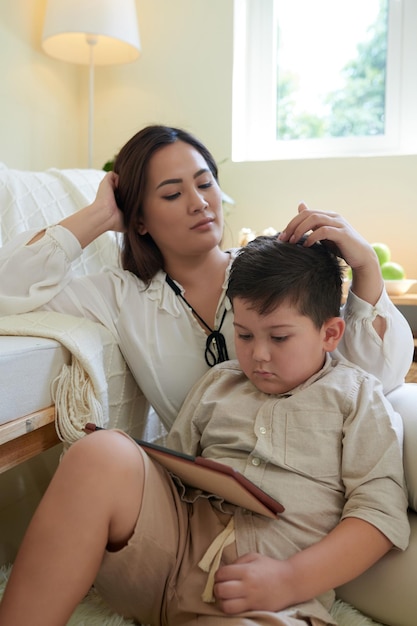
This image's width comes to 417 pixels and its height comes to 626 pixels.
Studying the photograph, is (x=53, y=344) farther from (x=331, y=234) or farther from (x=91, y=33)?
(x=91, y=33)

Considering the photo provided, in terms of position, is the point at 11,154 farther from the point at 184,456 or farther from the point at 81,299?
the point at 184,456

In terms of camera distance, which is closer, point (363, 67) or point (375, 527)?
point (375, 527)

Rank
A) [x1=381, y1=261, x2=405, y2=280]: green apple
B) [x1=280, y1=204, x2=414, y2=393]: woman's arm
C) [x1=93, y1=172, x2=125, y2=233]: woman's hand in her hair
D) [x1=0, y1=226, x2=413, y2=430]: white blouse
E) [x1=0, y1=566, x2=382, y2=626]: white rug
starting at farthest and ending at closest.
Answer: [x1=381, y1=261, x2=405, y2=280]: green apple, [x1=93, y1=172, x2=125, y2=233]: woman's hand in her hair, [x1=0, y1=226, x2=413, y2=430]: white blouse, [x1=280, y1=204, x2=414, y2=393]: woman's arm, [x1=0, y1=566, x2=382, y2=626]: white rug

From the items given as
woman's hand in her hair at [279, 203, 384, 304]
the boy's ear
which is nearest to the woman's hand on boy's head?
woman's hand in her hair at [279, 203, 384, 304]

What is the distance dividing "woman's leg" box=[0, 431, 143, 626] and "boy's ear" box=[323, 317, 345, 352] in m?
0.34

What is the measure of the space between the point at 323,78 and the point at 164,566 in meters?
2.13

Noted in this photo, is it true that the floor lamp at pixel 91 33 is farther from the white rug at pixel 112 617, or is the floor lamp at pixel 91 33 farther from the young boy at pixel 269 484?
the white rug at pixel 112 617

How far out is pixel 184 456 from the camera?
793 millimetres

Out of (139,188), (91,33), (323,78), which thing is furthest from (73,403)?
(323,78)

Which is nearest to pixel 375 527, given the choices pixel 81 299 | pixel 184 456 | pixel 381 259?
pixel 184 456

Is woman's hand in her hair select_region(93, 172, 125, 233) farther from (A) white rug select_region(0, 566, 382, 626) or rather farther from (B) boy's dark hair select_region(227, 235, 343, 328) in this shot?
(A) white rug select_region(0, 566, 382, 626)

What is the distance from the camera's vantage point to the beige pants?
0.80m

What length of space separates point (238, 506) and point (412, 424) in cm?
27

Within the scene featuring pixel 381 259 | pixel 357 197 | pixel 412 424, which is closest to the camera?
pixel 412 424
